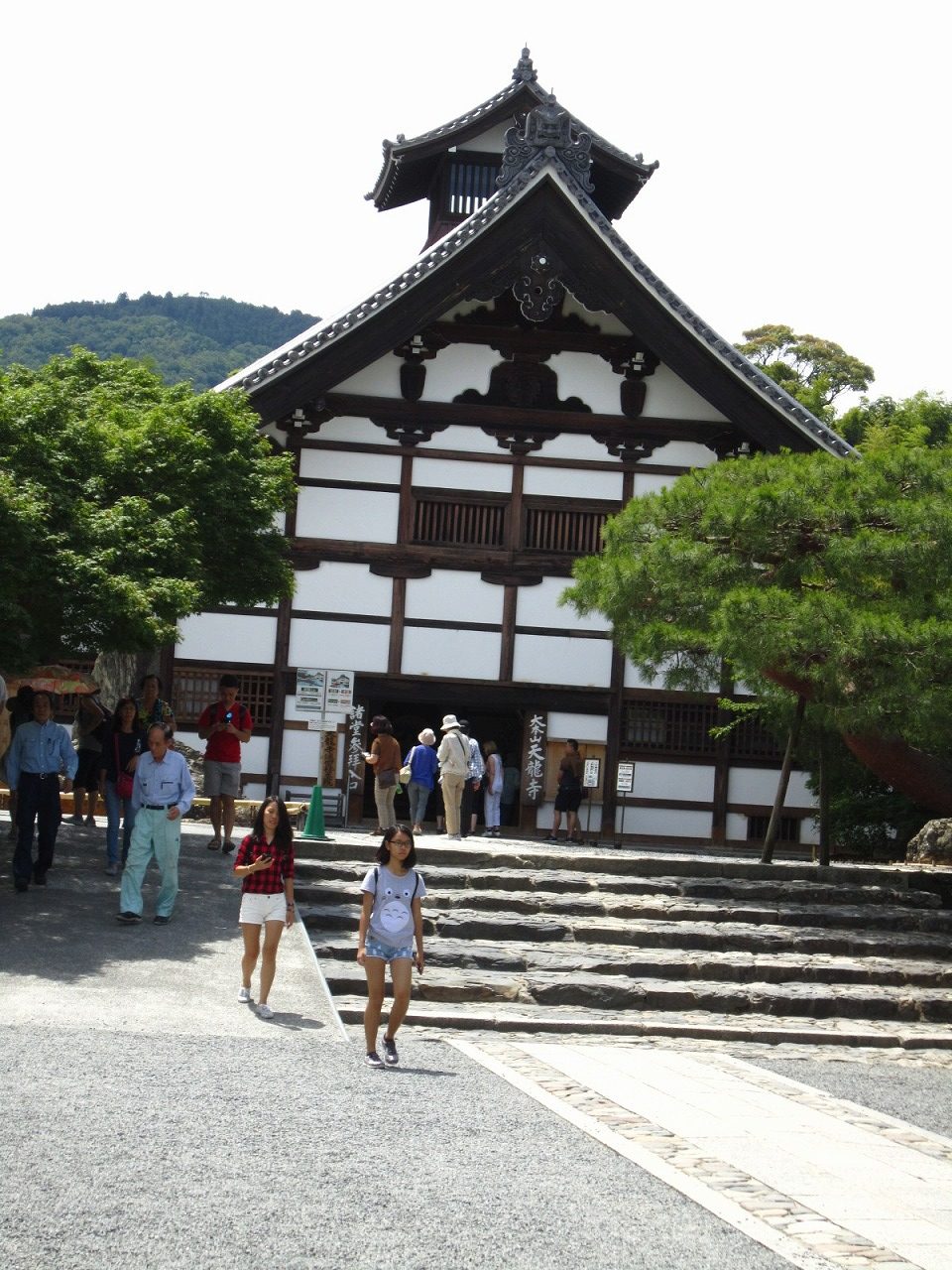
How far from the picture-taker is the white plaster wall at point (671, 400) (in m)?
23.5

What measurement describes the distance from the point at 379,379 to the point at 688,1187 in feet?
58.2

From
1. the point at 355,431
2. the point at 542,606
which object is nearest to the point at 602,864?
the point at 542,606

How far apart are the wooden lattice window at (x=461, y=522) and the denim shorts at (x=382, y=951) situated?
13.8 m

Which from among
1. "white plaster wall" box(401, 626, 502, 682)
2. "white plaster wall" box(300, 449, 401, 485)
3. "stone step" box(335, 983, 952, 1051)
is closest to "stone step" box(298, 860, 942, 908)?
"stone step" box(335, 983, 952, 1051)

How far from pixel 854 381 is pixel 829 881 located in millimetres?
32389

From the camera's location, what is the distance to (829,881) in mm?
17266

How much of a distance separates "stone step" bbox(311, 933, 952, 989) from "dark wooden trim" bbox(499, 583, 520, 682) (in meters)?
8.55

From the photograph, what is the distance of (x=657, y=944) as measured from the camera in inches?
584

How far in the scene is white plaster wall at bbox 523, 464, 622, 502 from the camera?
75.9ft

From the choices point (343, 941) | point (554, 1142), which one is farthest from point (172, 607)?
point (554, 1142)

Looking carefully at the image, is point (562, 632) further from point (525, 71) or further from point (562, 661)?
point (525, 71)

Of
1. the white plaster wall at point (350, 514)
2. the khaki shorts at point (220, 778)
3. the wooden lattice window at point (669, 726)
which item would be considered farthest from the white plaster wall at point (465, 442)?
the khaki shorts at point (220, 778)

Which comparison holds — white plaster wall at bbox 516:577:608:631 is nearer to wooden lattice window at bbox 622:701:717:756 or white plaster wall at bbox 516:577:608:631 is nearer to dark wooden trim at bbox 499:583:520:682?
dark wooden trim at bbox 499:583:520:682

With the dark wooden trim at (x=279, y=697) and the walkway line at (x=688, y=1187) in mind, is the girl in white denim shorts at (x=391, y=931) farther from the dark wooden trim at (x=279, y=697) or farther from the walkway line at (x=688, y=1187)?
the dark wooden trim at (x=279, y=697)
